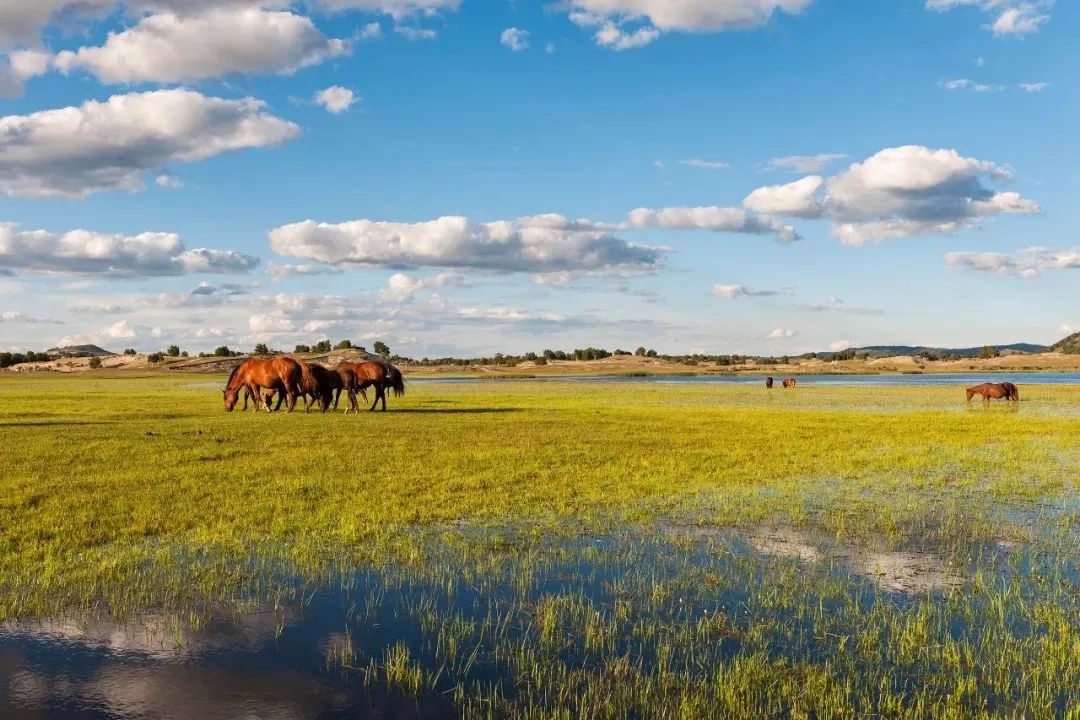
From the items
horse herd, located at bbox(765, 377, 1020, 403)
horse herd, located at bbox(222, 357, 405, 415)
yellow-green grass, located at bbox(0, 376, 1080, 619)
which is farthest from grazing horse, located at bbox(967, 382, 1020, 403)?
horse herd, located at bbox(222, 357, 405, 415)

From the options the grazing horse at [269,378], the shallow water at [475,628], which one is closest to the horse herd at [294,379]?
the grazing horse at [269,378]

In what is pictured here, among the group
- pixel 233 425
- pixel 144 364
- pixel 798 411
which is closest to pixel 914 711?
pixel 233 425

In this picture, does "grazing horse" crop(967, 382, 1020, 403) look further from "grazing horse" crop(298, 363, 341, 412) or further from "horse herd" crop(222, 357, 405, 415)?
"grazing horse" crop(298, 363, 341, 412)

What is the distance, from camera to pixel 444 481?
16172 millimetres

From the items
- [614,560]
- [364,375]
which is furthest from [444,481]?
[364,375]

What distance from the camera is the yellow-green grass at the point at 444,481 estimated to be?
11266 millimetres

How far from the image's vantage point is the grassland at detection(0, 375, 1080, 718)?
653 centimetres

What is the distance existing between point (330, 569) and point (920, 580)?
7.79 m

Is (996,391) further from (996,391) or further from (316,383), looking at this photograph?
A: (316,383)

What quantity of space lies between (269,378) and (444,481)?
23208 millimetres

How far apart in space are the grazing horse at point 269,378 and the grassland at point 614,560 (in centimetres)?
1348

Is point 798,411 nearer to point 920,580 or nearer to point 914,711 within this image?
point 920,580

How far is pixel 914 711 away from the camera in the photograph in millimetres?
6012

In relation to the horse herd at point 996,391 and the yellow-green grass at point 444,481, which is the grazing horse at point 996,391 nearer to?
the horse herd at point 996,391
